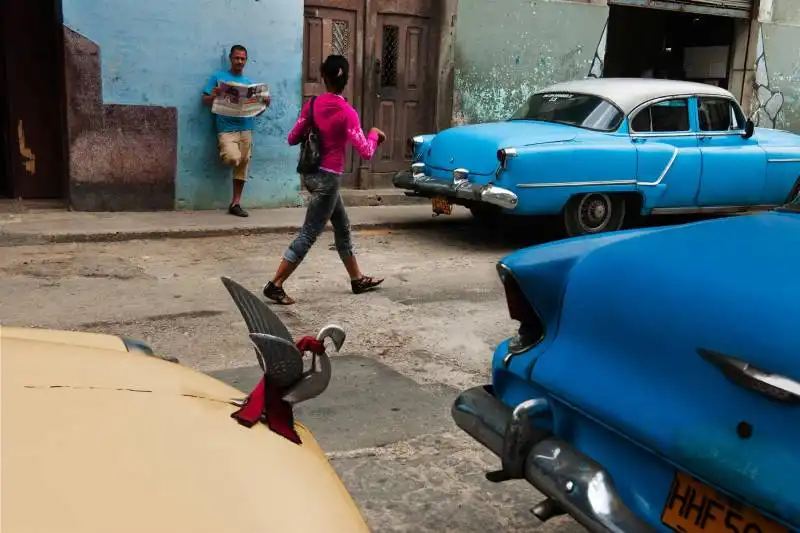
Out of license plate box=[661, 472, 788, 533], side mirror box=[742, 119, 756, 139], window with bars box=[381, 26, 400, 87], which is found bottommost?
license plate box=[661, 472, 788, 533]

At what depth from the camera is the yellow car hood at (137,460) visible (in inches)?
50.4

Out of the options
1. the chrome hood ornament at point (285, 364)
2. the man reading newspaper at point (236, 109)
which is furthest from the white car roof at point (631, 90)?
the chrome hood ornament at point (285, 364)

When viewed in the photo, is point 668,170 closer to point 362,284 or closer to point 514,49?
point 362,284

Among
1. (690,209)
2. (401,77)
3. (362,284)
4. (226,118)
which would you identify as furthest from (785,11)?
(362,284)

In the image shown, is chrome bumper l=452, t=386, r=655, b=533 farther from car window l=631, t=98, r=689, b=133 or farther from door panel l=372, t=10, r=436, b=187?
door panel l=372, t=10, r=436, b=187

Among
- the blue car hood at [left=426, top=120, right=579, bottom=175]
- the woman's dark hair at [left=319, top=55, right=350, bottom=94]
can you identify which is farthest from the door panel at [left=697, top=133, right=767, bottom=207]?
the woman's dark hair at [left=319, top=55, right=350, bottom=94]

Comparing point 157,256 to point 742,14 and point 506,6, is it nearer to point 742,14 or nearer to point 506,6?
point 506,6

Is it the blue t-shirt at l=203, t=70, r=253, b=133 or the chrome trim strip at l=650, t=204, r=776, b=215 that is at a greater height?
the blue t-shirt at l=203, t=70, r=253, b=133

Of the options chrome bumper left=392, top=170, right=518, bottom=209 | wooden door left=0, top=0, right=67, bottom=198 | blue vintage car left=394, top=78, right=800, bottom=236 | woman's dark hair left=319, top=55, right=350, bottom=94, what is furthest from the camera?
wooden door left=0, top=0, right=67, bottom=198

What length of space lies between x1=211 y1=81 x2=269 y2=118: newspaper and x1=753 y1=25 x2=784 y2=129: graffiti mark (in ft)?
31.7

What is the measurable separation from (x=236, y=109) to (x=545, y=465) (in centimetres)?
796

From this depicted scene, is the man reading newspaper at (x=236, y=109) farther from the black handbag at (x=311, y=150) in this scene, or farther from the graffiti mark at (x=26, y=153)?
the black handbag at (x=311, y=150)

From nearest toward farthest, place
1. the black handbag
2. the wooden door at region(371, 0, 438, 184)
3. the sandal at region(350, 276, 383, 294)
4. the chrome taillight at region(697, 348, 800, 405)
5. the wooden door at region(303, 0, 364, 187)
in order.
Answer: the chrome taillight at region(697, 348, 800, 405) → the black handbag → the sandal at region(350, 276, 383, 294) → the wooden door at region(303, 0, 364, 187) → the wooden door at region(371, 0, 438, 184)

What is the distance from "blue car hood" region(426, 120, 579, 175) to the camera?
802cm
